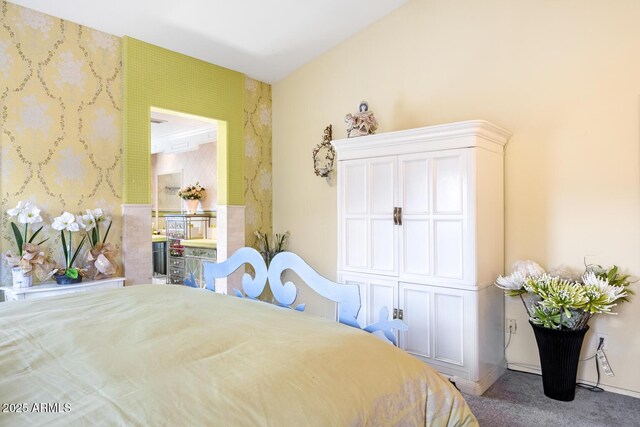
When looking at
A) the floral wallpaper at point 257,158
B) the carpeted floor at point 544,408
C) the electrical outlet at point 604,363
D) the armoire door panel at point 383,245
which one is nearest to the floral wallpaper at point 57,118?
the floral wallpaper at point 257,158

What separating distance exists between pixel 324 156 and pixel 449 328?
84.4 inches

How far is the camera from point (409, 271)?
294 cm

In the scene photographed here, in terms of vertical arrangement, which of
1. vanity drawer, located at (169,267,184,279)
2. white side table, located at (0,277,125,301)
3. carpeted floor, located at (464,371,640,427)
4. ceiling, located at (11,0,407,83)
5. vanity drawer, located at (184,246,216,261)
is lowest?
carpeted floor, located at (464,371,640,427)

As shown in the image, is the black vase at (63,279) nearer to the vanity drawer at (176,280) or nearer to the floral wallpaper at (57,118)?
the floral wallpaper at (57,118)

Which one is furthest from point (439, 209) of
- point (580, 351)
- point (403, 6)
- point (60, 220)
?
point (60, 220)

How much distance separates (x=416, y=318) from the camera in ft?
9.57

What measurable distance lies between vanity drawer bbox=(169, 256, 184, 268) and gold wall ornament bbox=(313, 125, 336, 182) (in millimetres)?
2633

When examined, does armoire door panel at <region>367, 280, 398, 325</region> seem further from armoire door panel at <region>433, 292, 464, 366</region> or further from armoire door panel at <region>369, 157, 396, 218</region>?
armoire door panel at <region>369, 157, 396, 218</region>

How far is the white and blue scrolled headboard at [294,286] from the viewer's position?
1.61 m

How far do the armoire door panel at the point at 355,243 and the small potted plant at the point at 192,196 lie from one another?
3.24 m

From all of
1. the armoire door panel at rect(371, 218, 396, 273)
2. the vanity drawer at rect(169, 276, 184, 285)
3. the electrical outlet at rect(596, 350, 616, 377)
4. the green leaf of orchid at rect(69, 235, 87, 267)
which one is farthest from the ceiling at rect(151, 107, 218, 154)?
the electrical outlet at rect(596, 350, 616, 377)

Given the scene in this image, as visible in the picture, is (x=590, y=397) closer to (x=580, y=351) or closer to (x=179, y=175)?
(x=580, y=351)

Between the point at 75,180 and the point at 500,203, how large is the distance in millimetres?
3304

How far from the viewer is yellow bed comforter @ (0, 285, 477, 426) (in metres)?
0.85
